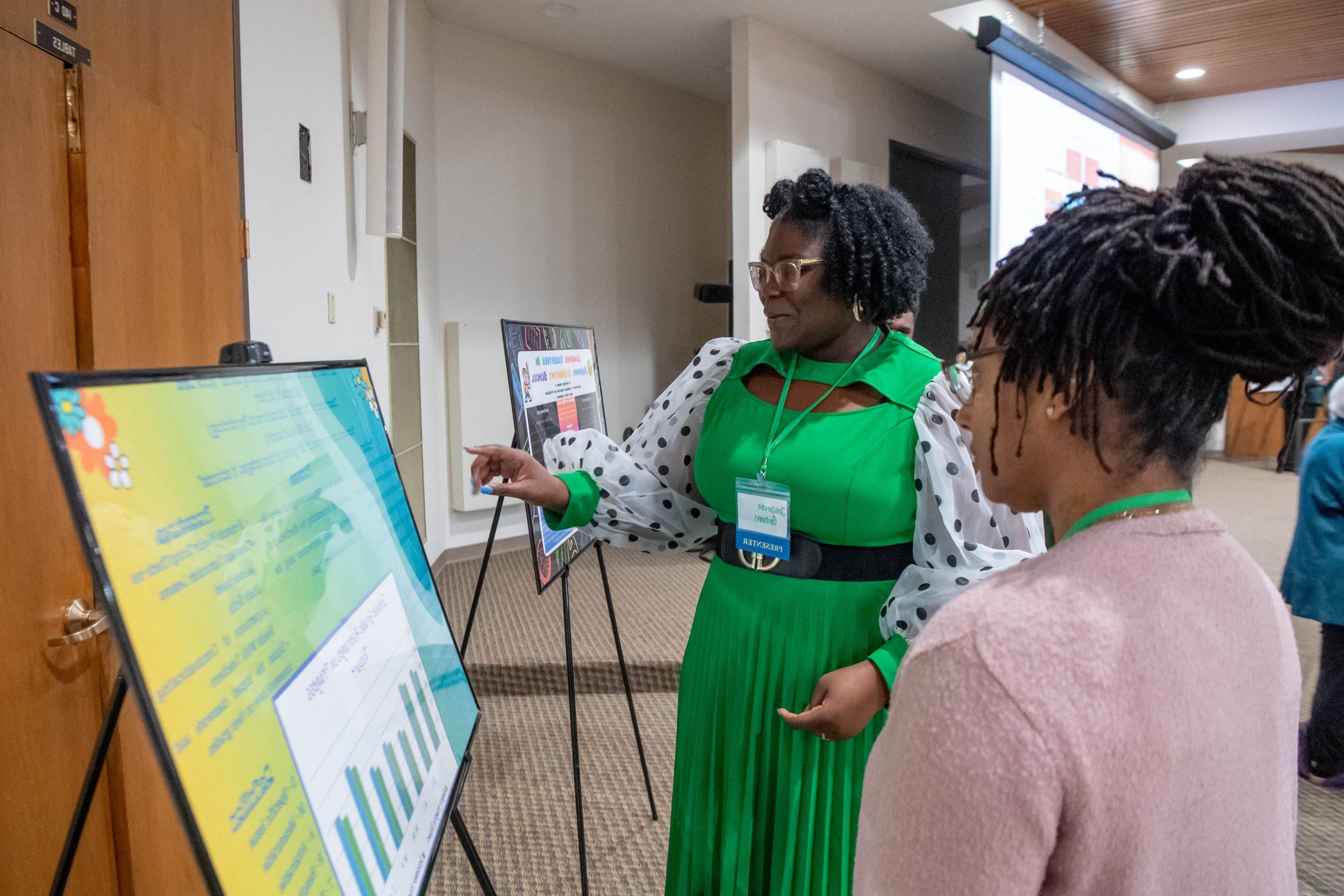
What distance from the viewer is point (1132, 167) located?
19.5 ft

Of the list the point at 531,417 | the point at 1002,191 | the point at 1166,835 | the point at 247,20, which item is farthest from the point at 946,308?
the point at 1166,835

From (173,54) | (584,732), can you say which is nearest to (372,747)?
(173,54)

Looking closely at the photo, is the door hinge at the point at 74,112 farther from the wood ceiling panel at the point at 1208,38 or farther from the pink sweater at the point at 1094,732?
the wood ceiling panel at the point at 1208,38

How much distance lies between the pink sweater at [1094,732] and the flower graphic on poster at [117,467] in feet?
1.51

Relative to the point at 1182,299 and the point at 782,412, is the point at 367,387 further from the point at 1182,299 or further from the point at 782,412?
the point at 1182,299

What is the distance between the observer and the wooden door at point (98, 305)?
1.02 m

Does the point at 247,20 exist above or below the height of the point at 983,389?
above

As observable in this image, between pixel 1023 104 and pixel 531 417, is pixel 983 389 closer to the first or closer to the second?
pixel 531 417

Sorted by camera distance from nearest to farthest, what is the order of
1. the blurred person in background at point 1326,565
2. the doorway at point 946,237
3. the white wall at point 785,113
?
the blurred person in background at point 1326,565, the white wall at point 785,113, the doorway at point 946,237

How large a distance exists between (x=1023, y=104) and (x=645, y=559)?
3.22 meters

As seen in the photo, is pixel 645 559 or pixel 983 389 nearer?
pixel 983 389

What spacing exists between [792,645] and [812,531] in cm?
17

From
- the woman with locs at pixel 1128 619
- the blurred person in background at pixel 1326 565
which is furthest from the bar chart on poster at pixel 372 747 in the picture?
the blurred person in background at pixel 1326 565

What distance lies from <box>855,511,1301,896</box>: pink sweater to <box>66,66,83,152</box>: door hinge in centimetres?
129
